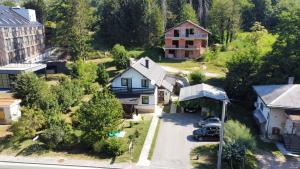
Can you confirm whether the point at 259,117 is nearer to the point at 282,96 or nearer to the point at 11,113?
the point at 282,96

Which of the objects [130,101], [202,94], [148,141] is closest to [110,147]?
[148,141]

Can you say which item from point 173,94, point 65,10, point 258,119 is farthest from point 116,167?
point 65,10

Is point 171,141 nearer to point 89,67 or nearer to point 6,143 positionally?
point 6,143

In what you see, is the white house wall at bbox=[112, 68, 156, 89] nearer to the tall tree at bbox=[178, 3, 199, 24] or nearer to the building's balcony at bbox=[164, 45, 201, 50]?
the building's balcony at bbox=[164, 45, 201, 50]

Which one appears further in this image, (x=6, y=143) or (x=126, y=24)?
(x=126, y=24)

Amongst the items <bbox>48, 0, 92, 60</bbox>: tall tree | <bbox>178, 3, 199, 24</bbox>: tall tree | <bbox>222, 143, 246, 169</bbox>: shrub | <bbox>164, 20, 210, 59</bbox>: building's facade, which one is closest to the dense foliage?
<bbox>222, 143, 246, 169</bbox>: shrub

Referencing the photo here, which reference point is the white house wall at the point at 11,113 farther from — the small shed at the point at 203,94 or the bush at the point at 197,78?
the bush at the point at 197,78

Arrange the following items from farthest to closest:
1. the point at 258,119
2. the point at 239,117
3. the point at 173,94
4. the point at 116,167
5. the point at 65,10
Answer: the point at 65,10
the point at 173,94
the point at 239,117
the point at 258,119
the point at 116,167
